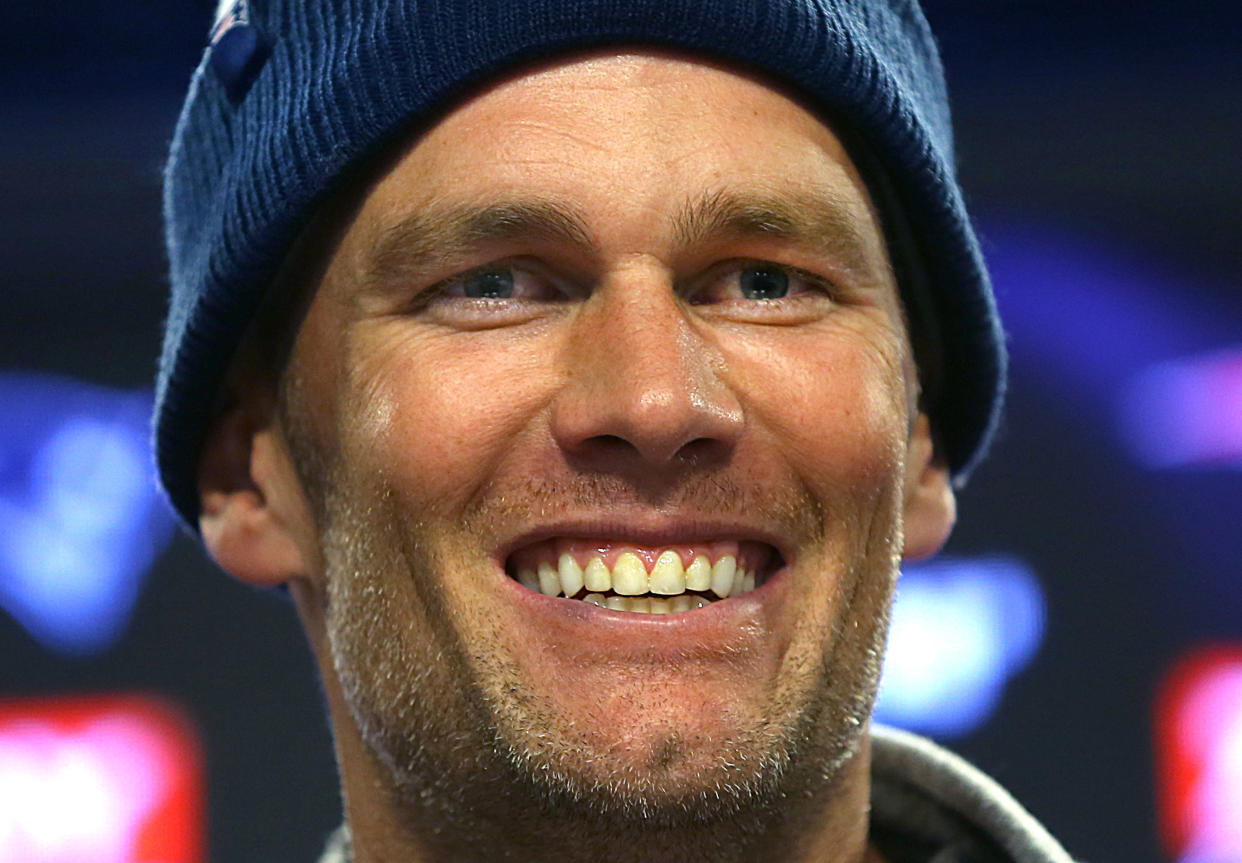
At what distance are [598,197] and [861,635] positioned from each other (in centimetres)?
47

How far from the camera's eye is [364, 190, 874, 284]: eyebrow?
1.45 metres

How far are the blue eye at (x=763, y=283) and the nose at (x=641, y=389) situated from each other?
0.09 m

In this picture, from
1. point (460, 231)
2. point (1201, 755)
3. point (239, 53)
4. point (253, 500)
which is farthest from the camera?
point (1201, 755)

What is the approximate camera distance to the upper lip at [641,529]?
1424mm

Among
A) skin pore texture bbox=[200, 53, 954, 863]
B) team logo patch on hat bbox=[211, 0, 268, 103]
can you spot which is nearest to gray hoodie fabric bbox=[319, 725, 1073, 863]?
skin pore texture bbox=[200, 53, 954, 863]

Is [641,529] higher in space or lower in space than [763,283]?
lower

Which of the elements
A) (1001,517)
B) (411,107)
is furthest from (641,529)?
(1001,517)

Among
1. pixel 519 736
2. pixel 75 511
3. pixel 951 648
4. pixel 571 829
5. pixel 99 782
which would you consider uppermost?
pixel 519 736

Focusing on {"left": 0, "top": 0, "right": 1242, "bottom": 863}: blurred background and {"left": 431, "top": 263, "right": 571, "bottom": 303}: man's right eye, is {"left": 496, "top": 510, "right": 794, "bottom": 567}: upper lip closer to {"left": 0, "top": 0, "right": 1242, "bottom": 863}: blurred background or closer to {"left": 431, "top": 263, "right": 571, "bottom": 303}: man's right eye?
{"left": 431, "top": 263, "right": 571, "bottom": 303}: man's right eye

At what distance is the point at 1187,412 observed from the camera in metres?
3.97

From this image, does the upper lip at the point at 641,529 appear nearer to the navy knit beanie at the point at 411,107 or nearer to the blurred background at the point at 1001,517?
the navy knit beanie at the point at 411,107

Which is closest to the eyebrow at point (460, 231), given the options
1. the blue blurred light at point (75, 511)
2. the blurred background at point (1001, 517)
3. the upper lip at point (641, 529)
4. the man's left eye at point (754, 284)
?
the man's left eye at point (754, 284)

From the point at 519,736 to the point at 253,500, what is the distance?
51cm

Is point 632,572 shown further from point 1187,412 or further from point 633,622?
point 1187,412
